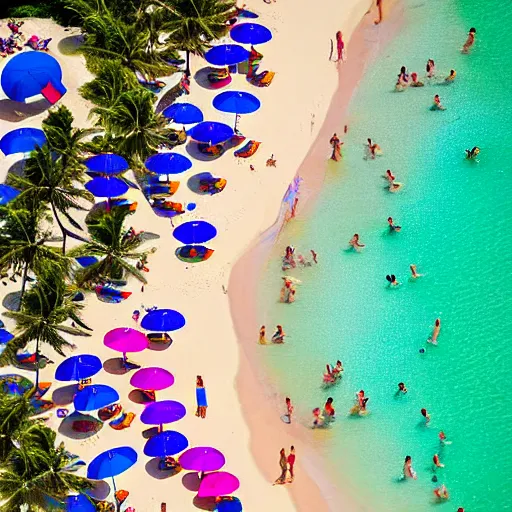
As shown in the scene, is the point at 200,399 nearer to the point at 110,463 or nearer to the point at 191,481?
the point at 191,481

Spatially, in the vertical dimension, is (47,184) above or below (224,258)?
above

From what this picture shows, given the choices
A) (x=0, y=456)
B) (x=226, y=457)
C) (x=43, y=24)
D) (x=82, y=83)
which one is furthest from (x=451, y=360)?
(x=43, y=24)

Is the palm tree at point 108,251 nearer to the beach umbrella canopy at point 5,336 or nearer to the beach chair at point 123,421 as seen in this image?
the beach umbrella canopy at point 5,336

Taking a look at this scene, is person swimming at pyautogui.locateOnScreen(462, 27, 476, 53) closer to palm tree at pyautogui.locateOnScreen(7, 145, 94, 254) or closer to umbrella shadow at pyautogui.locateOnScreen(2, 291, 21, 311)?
palm tree at pyautogui.locateOnScreen(7, 145, 94, 254)

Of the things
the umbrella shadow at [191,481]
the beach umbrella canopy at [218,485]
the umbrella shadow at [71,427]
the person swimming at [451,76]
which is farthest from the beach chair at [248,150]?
the beach umbrella canopy at [218,485]

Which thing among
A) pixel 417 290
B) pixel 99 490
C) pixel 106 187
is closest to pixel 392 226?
pixel 417 290

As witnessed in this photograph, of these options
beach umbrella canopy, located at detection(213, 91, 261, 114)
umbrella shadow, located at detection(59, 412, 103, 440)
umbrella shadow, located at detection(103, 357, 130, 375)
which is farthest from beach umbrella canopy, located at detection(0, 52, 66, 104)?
umbrella shadow, located at detection(59, 412, 103, 440)
